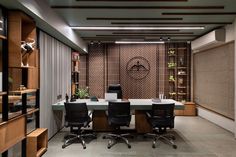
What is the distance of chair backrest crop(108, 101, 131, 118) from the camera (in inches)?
207

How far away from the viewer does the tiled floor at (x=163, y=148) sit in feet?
15.3

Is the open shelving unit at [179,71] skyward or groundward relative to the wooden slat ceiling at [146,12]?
groundward

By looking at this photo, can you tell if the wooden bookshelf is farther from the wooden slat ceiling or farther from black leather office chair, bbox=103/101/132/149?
black leather office chair, bbox=103/101/132/149

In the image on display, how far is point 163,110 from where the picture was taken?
5242mm

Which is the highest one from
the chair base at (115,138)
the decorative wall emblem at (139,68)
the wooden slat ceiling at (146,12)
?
the wooden slat ceiling at (146,12)

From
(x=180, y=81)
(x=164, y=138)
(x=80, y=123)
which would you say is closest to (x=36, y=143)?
(x=80, y=123)

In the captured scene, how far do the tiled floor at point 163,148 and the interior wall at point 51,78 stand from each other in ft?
1.59

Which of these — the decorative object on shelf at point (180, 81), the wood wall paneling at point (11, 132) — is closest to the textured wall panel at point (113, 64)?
the decorative object on shelf at point (180, 81)

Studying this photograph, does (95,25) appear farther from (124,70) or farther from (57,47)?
(124,70)

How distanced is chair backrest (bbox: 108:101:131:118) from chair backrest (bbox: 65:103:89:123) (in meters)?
0.55

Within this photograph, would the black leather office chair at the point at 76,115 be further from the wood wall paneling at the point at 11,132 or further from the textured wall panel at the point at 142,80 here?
the textured wall panel at the point at 142,80

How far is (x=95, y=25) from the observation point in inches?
257

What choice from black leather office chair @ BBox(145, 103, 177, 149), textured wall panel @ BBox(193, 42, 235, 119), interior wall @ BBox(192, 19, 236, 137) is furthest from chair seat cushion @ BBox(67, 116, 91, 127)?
textured wall panel @ BBox(193, 42, 235, 119)

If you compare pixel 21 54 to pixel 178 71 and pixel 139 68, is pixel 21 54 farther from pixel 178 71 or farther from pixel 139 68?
pixel 178 71
